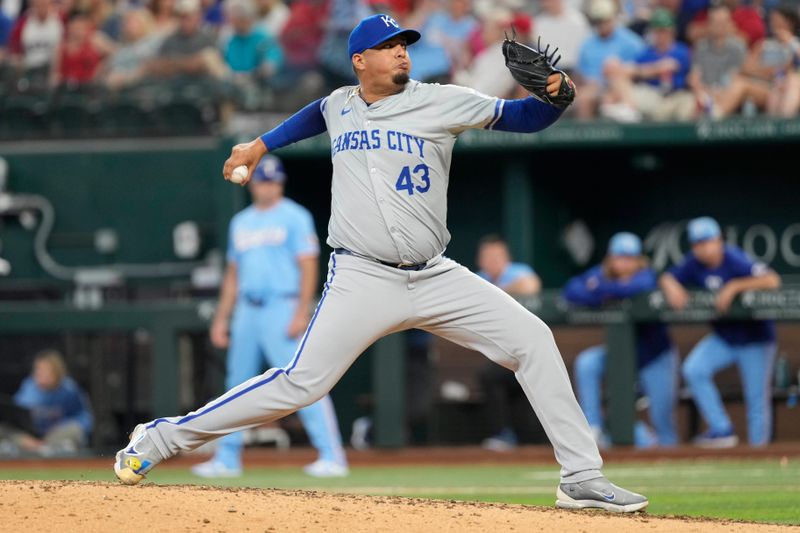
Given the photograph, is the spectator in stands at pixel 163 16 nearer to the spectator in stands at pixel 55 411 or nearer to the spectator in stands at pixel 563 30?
the spectator in stands at pixel 563 30

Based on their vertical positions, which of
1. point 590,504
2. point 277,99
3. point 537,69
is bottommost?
point 590,504

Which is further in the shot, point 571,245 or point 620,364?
point 571,245

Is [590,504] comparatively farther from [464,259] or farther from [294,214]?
[464,259]

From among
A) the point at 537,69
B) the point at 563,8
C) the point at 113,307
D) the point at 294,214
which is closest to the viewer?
the point at 537,69

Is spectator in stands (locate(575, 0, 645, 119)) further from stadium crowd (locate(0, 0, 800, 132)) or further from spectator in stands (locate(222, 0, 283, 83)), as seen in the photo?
spectator in stands (locate(222, 0, 283, 83))

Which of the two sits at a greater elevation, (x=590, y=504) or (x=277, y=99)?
(x=277, y=99)

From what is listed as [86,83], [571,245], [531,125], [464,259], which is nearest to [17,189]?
[86,83]

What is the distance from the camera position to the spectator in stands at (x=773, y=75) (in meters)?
10.9

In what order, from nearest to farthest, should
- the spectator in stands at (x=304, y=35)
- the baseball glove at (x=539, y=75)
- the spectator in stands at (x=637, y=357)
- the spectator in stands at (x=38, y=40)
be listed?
1. the baseball glove at (x=539, y=75)
2. the spectator in stands at (x=637, y=357)
3. the spectator in stands at (x=304, y=35)
4. the spectator in stands at (x=38, y=40)

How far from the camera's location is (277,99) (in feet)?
40.1

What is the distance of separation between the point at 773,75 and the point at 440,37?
9.52 ft

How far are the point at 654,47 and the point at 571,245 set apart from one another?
6.16ft

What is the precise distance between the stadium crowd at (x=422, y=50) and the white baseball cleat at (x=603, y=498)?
255 inches

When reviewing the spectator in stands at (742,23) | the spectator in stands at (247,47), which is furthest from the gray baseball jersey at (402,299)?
the spectator in stands at (247,47)
